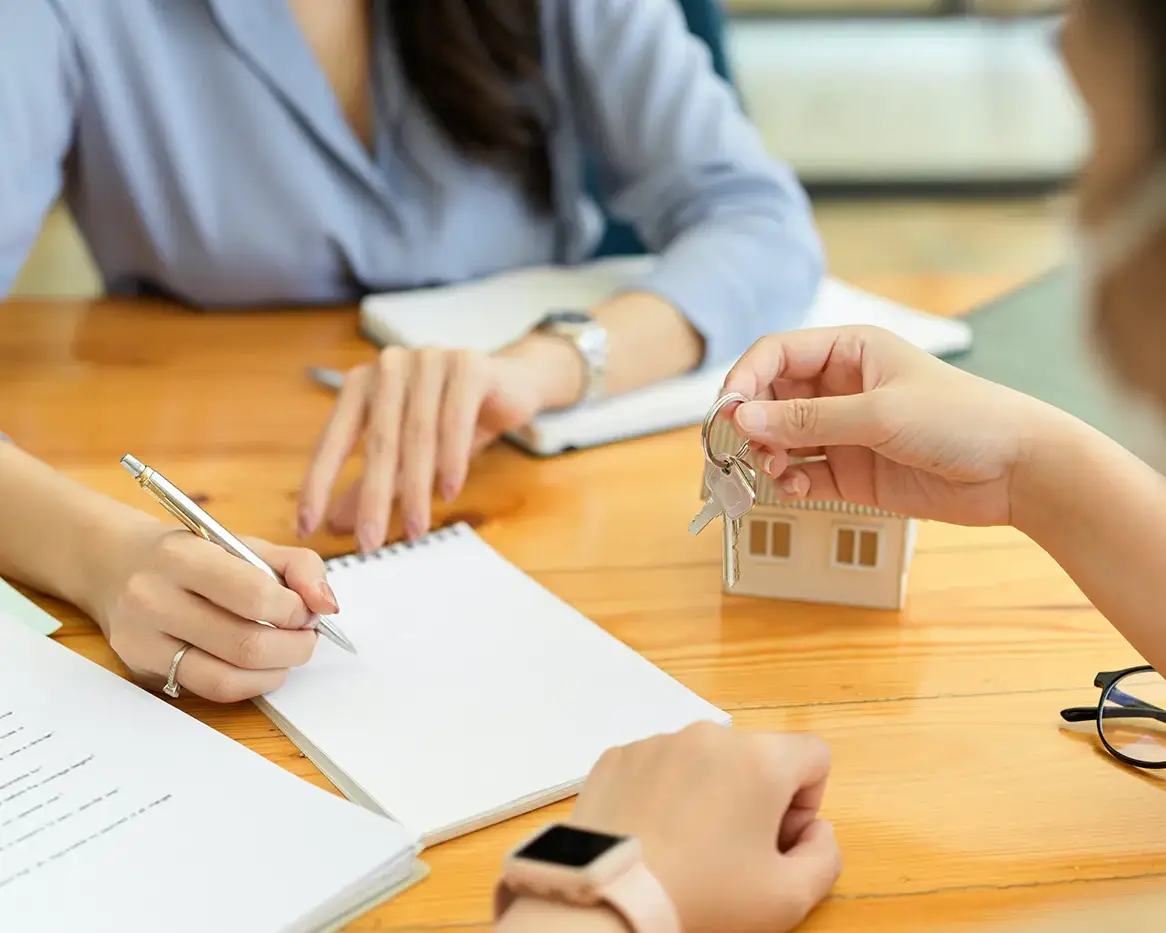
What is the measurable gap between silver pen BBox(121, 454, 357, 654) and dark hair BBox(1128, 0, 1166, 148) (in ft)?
1.56

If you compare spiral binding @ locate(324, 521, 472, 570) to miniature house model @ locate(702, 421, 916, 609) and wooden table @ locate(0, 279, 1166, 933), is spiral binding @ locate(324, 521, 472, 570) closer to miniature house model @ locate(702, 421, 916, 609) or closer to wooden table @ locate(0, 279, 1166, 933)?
wooden table @ locate(0, 279, 1166, 933)

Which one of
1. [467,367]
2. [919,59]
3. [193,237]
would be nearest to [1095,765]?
[467,367]

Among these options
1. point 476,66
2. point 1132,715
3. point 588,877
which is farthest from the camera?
point 476,66

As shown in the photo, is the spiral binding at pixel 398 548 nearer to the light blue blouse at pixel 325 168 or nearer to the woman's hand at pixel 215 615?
the woman's hand at pixel 215 615

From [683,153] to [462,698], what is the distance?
756 millimetres

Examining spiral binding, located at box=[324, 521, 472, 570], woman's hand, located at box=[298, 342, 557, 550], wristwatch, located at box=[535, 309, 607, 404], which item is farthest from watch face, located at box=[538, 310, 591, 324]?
spiral binding, located at box=[324, 521, 472, 570]

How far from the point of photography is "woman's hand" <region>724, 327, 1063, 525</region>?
68cm

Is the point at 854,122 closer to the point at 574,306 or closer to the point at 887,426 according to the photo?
the point at 574,306

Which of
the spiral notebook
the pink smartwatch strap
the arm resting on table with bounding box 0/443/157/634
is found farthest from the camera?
the arm resting on table with bounding box 0/443/157/634

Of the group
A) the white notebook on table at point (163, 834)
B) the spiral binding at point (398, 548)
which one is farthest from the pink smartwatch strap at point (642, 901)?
the spiral binding at point (398, 548)

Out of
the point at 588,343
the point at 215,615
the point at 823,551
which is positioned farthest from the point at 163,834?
the point at 588,343

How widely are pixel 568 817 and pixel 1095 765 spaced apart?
0.86 feet

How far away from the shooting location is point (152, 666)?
0.67 metres

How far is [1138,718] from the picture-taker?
0.65m
